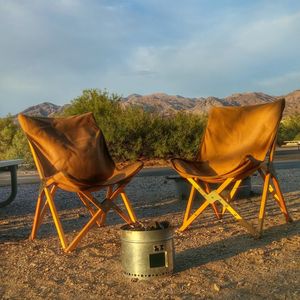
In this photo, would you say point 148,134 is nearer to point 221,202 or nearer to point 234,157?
point 234,157

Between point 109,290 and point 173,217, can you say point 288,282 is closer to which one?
point 109,290

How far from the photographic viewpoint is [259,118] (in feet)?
18.5

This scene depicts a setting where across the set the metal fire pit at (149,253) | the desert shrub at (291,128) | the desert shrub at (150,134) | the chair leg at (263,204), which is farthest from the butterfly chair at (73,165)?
the desert shrub at (291,128)

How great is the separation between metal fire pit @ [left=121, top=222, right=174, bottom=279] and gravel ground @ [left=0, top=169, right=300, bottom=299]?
0.22ft

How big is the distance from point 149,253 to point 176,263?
0.48 metres

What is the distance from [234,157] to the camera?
566 cm

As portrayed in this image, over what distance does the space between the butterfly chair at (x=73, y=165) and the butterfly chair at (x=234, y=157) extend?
71 cm

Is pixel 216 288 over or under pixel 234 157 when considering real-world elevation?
under

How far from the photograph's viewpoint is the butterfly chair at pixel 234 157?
4.88 metres

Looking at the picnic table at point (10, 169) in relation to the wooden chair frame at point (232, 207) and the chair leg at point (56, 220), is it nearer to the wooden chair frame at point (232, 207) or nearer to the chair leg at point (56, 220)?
the chair leg at point (56, 220)

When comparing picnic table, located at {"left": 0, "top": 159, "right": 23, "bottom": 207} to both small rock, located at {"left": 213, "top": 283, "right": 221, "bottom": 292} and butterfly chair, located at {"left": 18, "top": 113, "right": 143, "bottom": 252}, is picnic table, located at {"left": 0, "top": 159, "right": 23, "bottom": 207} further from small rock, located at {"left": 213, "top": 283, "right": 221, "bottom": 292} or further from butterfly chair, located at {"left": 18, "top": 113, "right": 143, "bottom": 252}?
small rock, located at {"left": 213, "top": 283, "right": 221, "bottom": 292}

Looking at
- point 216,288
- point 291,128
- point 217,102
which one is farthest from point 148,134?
point 217,102

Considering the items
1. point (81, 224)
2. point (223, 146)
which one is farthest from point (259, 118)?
point (81, 224)

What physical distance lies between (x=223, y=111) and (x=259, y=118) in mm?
606
